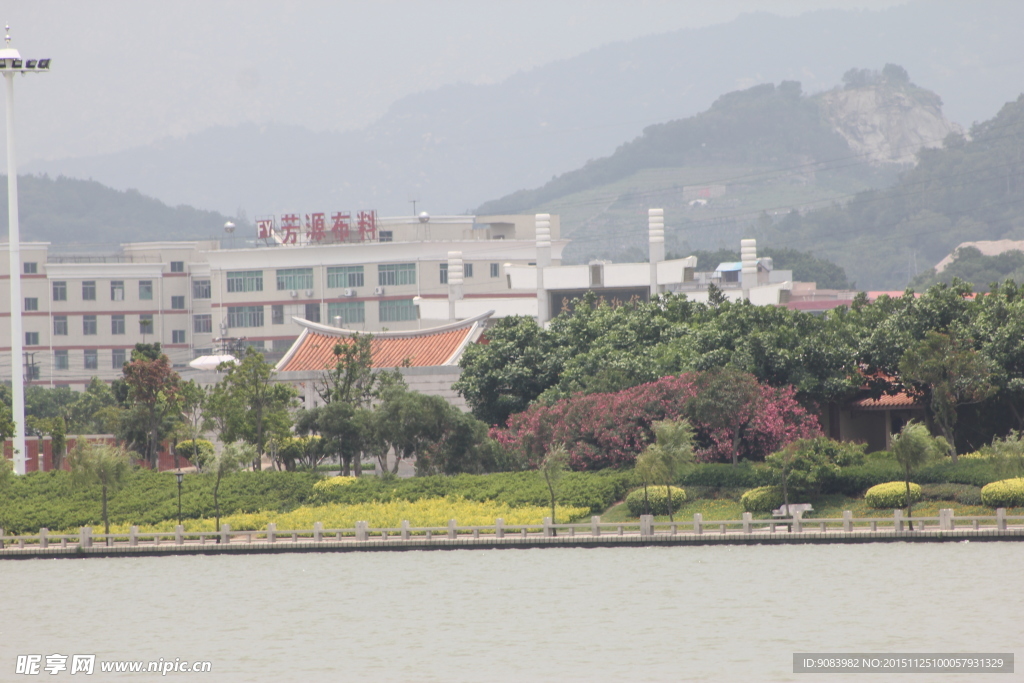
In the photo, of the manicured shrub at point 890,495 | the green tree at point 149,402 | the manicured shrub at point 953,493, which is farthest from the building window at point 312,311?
the manicured shrub at point 953,493

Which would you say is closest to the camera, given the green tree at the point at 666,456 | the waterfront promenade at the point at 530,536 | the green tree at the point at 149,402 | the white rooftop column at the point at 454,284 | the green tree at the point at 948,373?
the waterfront promenade at the point at 530,536

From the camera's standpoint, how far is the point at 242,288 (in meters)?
106

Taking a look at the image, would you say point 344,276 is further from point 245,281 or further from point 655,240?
point 655,240

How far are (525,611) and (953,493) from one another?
15.7 meters

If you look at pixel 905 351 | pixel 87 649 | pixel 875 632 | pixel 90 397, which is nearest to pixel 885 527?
pixel 905 351

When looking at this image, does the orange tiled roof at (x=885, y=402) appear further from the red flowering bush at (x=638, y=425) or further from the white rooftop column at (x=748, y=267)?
the white rooftop column at (x=748, y=267)

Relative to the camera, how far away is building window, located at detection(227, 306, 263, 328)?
106312 millimetres

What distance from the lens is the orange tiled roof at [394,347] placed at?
54.2m

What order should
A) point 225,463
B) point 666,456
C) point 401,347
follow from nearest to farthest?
point 666,456
point 225,463
point 401,347

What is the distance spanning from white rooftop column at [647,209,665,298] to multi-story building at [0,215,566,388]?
2584 centimetres

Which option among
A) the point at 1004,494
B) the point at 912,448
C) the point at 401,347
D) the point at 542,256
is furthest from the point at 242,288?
the point at 1004,494

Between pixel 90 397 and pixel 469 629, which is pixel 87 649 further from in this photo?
pixel 90 397

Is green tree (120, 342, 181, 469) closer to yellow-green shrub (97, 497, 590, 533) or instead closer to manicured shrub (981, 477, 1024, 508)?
yellow-green shrub (97, 497, 590, 533)

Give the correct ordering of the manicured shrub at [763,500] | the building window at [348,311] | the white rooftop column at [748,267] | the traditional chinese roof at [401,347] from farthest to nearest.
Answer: the building window at [348,311] → the white rooftop column at [748,267] → the traditional chinese roof at [401,347] → the manicured shrub at [763,500]
